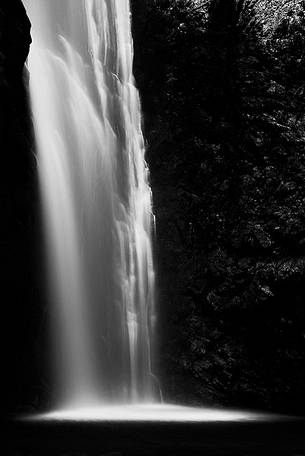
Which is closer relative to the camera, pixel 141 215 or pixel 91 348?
pixel 91 348

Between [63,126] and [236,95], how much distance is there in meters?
3.81

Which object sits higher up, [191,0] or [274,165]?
[191,0]

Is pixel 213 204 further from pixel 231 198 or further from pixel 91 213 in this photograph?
pixel 91 213

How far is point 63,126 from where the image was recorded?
11.0 metres

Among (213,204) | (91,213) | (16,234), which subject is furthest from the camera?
(213,204)

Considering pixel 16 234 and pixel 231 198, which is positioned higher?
pixel 231 198

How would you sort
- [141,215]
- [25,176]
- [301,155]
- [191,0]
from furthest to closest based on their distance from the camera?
[191,0]
[141,215]
[301,155]
[25,176]

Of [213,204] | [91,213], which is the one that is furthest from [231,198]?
[91,213]

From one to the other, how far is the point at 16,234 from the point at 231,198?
461 centimetres

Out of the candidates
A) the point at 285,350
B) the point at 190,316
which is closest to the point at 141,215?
the point at 190,316

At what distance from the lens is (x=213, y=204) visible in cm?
1141

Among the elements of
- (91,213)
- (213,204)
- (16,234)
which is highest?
(213,204)

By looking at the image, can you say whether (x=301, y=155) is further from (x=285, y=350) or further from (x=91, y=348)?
(x=91, y=348)

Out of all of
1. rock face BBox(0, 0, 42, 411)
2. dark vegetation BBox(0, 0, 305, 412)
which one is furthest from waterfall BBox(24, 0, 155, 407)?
rock face BBox(0, 0, 42, 411)
